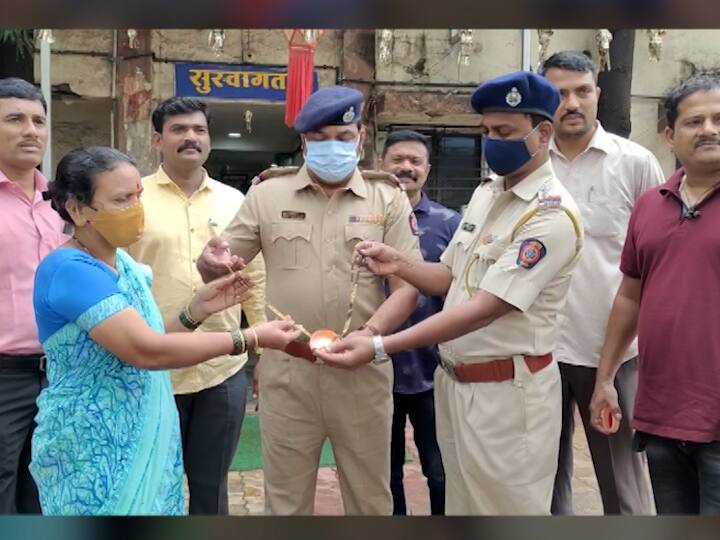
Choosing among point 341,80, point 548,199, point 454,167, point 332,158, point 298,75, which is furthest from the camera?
point 454,167

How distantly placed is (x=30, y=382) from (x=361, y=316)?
3.82ft

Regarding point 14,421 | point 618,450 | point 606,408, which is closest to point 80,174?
point 14,421

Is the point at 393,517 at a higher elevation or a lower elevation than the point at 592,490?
higher

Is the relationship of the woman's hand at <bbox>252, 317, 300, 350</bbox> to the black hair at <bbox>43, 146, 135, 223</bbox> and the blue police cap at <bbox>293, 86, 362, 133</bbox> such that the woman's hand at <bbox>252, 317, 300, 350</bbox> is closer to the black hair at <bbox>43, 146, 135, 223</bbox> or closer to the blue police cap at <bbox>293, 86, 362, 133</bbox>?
the black hair at <bbox>43, 146, 135, 223</bbox>

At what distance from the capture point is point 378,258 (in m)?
2.51


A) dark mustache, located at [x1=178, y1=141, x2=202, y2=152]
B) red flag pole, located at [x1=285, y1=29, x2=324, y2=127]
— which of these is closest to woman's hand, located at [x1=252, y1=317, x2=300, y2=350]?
dark mustache, located at [x1=178, y1=141, x2=202, y2=152]

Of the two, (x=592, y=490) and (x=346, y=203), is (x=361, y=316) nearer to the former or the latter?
(x=346, y=203)

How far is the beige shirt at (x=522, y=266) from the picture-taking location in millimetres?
2127

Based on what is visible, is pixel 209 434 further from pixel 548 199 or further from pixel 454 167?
pixel 454 167

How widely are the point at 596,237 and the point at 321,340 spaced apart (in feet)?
3.85

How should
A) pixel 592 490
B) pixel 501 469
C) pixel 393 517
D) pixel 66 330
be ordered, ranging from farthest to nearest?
pixel 592 490, pixel 501 469, pixel 66 330, pixel 393 517

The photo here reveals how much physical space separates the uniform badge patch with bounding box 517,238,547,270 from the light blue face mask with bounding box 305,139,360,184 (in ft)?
2.36

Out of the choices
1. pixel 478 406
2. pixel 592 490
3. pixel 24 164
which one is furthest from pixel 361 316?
pixel 592 490

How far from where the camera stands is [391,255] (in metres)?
2.52
